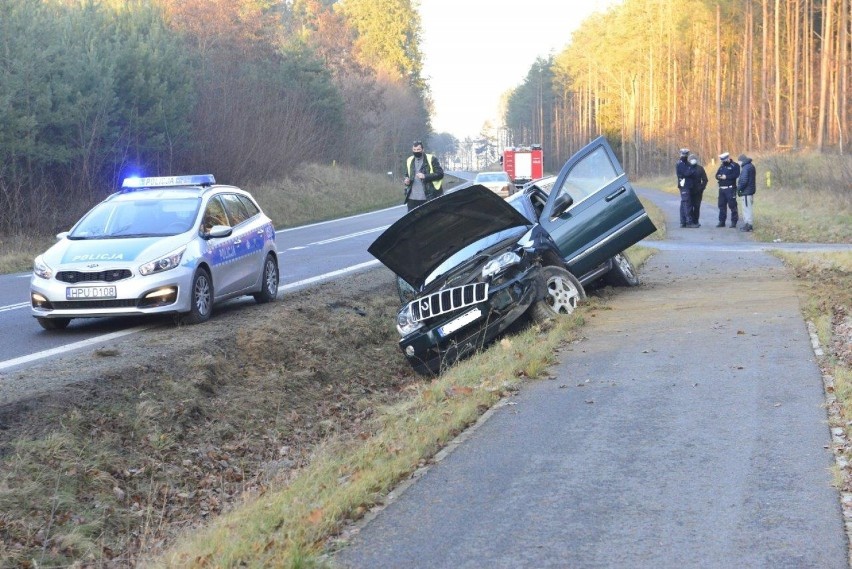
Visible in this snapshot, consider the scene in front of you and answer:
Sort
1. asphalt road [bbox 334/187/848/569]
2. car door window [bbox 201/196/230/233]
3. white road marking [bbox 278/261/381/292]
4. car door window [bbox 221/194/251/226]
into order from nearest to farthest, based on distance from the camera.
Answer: asphalt road [bbox 334/187/848/569] < car door window [bbox 201/196/230/233] < car door window [bbox 221/194/251/226] < white road marking [bbox 278/261/381/292]

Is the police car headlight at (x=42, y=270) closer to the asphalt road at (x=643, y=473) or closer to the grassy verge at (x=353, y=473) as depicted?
the grassy verge at (x=353, y=473)

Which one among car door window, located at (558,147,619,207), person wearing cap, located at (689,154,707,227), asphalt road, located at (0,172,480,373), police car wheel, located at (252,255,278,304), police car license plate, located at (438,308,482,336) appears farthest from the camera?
person wearing cap, located at (689,154,707,227)

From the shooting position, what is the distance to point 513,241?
12039mm

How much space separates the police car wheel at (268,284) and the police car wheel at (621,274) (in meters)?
4.48

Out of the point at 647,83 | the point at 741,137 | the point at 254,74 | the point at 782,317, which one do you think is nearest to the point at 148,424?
the point at 782,317

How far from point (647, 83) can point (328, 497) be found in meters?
94.6

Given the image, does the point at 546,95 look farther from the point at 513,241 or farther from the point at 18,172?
the point at 513,241

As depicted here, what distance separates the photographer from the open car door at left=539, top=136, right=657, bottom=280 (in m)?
13.0

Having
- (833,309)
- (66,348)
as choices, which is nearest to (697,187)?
(833,309)

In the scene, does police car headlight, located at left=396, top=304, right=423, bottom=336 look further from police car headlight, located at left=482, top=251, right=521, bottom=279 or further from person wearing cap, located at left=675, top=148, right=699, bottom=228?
person wearing cap, located at left=675, top=148, right=699, bottom=228

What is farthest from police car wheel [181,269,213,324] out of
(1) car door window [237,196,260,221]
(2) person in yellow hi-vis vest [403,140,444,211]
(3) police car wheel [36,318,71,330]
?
(2) person in yellow hi-vis vest [403,140,444,211]

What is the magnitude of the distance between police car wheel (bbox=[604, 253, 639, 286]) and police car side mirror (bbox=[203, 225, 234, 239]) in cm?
507

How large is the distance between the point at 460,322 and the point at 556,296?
1.37 meters

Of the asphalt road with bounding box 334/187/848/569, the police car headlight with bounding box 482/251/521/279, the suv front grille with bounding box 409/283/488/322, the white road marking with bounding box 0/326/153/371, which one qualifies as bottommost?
the asphalt road with bounding box 334/187/848/569
